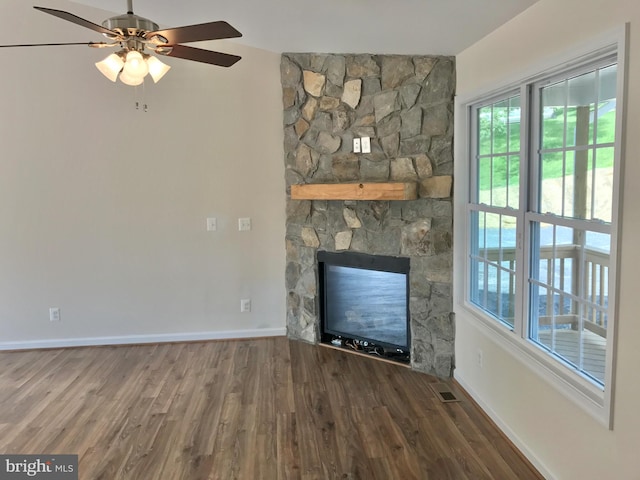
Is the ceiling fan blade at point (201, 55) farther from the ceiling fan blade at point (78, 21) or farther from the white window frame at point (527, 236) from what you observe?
the white window frame at point (527, 236)

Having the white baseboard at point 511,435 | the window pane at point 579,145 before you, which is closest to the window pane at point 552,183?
the window pane at point 579,145

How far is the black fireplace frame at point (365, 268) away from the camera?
12.6ft

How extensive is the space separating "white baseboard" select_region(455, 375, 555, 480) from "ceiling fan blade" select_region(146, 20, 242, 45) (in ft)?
8.51

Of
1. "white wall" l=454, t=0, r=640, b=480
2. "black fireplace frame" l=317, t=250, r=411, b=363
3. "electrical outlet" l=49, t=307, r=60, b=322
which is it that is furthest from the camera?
"electrical outlet" l=49, t=307, r=60, b=322

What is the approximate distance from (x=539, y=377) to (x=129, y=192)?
3.60 metres

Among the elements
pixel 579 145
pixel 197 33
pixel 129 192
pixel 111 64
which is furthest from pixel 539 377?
pixel 129 192

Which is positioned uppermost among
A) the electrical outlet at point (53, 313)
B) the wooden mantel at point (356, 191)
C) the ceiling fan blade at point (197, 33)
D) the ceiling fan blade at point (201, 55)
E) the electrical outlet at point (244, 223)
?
the ceiling fan blade at point (201, 55)

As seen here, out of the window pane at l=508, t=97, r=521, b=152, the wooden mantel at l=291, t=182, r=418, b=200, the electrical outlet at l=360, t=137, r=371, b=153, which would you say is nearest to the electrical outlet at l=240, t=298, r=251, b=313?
the wooden mantel at l=291, t=182, r=418, b=200

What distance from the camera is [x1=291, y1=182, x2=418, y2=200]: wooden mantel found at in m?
3.46

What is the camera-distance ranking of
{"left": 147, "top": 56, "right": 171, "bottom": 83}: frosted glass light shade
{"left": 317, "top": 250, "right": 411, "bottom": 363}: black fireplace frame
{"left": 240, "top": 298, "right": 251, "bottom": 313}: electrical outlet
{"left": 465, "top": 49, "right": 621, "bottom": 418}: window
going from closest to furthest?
{"left": 465, "top": 49, "right": 621, "bottom": 418}: window → {"left": 147, "top": 56, "right": 171, "bottom": 83}: frosted glass light shade → {"left": 317, "top": 250, "right": 411, "bottom": 363}: black fireplace frame → {"left": 240, "top": 298, "right": 251, "bottom": 313}: electrical outlet

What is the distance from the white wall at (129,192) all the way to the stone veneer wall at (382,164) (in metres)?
0.29

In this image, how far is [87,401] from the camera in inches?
130

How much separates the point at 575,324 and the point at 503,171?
1.08 meters

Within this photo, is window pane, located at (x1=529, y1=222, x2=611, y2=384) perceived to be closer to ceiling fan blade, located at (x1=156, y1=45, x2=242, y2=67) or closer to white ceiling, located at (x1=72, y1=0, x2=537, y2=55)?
white ceiling, located at (x1=72, y1=0, x2=537, y2=55)
